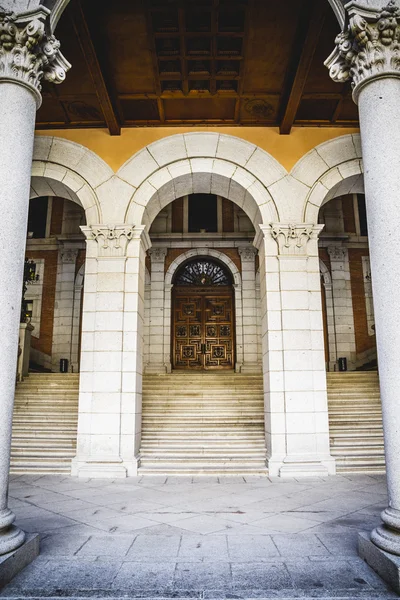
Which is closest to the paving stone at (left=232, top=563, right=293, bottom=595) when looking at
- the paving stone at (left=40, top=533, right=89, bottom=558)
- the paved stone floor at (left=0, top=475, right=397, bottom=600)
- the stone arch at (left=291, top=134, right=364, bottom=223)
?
the paved stone floor at (left=0, top=475, right=397, bottom=600)

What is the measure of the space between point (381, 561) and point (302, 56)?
595 cm

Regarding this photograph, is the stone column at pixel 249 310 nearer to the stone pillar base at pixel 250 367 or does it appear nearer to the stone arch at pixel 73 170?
the stone pillar base at pixel 250 367

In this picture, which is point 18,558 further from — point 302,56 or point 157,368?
point 157,368

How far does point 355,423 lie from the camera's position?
26.5 ft

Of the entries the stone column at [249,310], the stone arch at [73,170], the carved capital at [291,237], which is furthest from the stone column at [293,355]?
the stone column at [249,310]

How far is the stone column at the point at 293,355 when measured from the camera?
6.62m

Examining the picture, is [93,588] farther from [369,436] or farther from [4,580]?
[369,436]

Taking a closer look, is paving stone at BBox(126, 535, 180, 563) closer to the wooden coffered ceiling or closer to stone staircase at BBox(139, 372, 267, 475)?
stone staircase at BBox(139, 372, 267, 475)

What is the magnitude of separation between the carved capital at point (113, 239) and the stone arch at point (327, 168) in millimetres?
2948

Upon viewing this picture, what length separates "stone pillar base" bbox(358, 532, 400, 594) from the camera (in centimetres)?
267

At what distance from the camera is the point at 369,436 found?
24.9 feet

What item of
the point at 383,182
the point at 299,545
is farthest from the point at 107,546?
the point at 383,182

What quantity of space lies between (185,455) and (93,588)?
177 inches

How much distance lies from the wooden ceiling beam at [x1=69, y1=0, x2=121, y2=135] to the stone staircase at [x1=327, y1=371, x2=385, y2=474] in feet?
21.0
